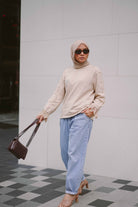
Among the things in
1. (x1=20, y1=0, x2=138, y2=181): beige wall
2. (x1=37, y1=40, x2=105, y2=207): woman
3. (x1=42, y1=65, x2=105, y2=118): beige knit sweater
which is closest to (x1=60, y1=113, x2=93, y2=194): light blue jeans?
(x1=37, y1=40, x2=105, y2=207): woman

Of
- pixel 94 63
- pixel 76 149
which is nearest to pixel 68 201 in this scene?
pixel 76 149

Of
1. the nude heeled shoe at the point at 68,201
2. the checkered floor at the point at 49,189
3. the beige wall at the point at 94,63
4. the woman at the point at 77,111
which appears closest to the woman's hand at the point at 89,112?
the woman at the point at 77,111

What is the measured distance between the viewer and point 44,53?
5.77m

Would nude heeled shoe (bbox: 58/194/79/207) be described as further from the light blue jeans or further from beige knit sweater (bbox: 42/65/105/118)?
beige knit sweater (bbox: 42/65/105/118)

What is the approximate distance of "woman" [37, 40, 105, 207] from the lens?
3.79 meters

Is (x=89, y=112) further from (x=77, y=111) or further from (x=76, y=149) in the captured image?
(x=76, y=149)

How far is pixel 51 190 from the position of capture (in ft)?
14.4

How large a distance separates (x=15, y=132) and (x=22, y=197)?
6.22 metres

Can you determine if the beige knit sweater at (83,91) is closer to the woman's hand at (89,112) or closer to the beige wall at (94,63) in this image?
the woman's hand at (89,112)

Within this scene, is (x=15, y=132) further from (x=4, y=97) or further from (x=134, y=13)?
(x=4, y=97)

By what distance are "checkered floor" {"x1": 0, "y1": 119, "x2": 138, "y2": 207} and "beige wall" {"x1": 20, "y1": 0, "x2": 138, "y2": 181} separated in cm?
33

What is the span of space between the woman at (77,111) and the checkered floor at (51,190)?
0.30 meters

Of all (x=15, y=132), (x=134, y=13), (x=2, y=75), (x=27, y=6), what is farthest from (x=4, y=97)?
(x=134, y=13)

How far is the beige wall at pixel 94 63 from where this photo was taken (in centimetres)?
492
